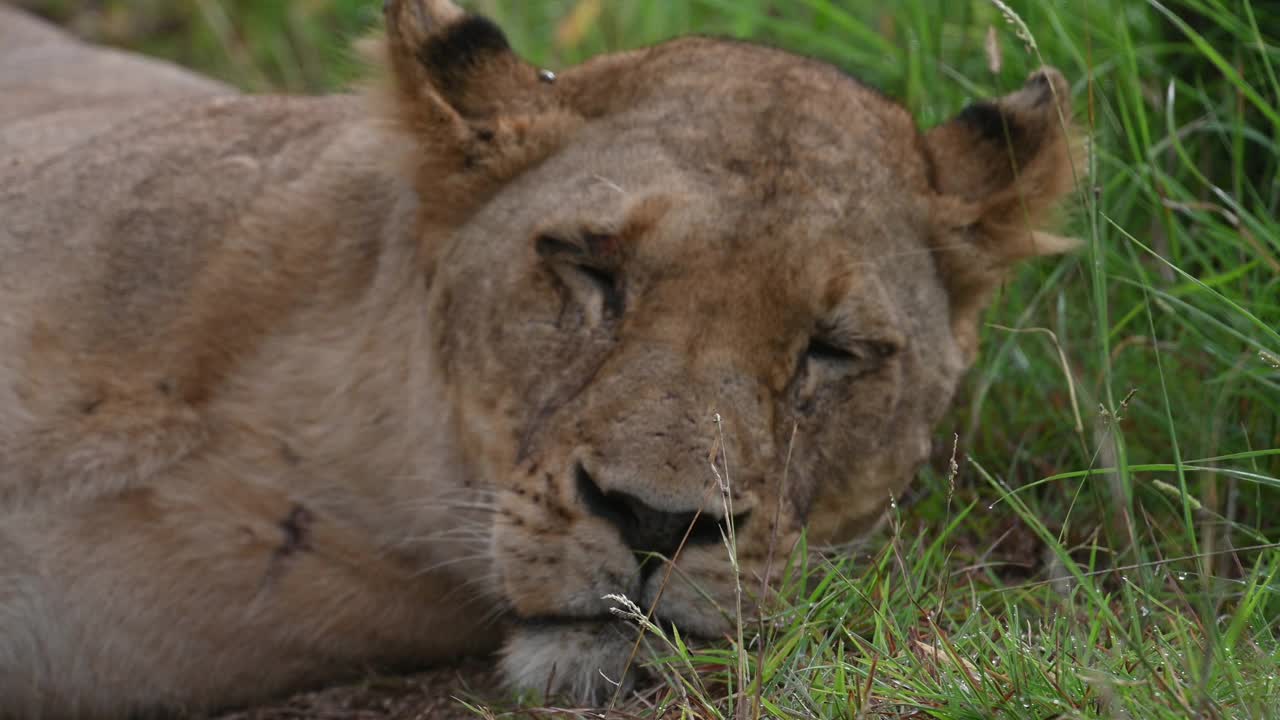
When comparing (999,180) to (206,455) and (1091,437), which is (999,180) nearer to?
(1091,437)

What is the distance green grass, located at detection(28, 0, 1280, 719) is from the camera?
1.99 m

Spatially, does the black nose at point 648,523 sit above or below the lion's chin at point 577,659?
above

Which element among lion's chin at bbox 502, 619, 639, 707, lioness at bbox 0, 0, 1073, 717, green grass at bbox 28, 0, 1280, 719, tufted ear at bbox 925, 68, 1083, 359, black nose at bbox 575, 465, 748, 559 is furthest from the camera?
tufted ear at bbox 925, 68, 1083, 359

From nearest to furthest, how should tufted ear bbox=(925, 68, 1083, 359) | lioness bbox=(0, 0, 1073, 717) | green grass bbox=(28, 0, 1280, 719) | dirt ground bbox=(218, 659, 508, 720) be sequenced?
green grass bbox=(28, 0, 1280, 719) → lioness bbox=(0, 0, 1073, 717) → dirt ground bbox=(218, 659, 508, 720) → tufted ear bbox=(925, 68, 1083, 359)

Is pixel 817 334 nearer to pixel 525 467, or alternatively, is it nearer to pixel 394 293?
pixel 525 467

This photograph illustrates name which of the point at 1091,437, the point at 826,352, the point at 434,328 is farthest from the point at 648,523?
the point at 1091,437

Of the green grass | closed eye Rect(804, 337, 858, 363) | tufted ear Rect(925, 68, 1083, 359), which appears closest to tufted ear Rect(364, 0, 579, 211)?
the green grass

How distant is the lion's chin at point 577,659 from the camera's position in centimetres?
225

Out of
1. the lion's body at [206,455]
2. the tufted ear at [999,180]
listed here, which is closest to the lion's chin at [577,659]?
the lion's body at [206,455]

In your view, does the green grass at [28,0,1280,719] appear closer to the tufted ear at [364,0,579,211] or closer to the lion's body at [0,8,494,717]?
the tufted ear at [364,0,579,211]

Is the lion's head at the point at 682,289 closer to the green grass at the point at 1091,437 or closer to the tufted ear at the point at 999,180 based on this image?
the tufted ear at the point at 999,180

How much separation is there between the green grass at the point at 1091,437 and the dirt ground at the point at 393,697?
49cm

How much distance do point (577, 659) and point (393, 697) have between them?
57cm

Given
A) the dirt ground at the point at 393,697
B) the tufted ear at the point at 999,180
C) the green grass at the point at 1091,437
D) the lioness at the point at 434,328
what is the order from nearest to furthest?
1. the green grass at the point at 1091,437
2. the lioness at the point at 434,328
3. the dirt ground at the point at 393,697
4. the tufted ear at the point at 999,180
